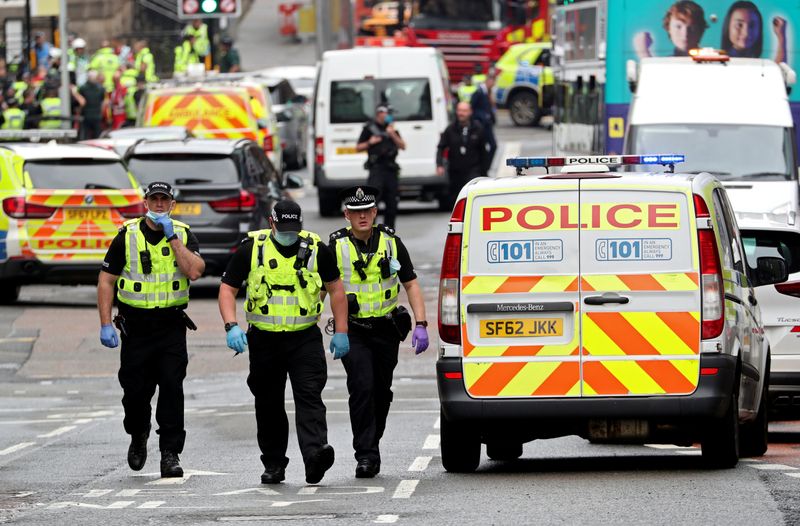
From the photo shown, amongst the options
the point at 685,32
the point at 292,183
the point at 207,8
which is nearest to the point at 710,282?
the point at 292,183

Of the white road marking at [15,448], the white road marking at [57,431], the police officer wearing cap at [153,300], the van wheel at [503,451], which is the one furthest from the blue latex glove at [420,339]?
the white road marking at [57,431]

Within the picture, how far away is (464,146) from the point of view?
95.9 feet

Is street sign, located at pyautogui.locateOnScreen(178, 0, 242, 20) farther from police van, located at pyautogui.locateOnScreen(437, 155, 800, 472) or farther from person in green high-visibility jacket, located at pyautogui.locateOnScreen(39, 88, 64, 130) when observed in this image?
police van, located at pyautogui.locateOnScreen(437, 155, 800, 472)

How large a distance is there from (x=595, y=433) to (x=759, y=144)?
9.90 metres

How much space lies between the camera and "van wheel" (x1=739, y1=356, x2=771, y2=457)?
12469mm

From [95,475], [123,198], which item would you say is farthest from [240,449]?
[123,198]

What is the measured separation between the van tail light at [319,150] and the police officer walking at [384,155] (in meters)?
3.83

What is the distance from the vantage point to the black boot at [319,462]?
1127cm

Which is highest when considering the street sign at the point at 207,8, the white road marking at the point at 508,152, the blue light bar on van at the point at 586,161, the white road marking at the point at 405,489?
the street sign at the point at 207,8

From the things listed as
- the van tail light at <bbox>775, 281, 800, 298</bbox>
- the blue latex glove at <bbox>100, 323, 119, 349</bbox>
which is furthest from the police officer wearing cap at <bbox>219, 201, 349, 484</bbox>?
the van tail light at <bbox>775, 281, 800, 298</bbox>

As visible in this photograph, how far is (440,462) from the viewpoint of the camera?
40.9 feet

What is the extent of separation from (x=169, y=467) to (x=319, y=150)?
64.4ft

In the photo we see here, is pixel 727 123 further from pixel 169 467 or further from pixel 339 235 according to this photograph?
pixel 169 467

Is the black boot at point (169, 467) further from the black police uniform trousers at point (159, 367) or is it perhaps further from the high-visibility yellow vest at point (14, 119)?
the high-visibility yellow vest at point (14, 119)
